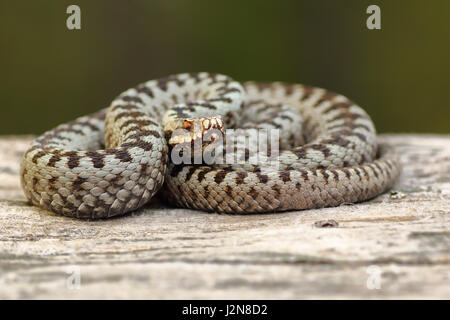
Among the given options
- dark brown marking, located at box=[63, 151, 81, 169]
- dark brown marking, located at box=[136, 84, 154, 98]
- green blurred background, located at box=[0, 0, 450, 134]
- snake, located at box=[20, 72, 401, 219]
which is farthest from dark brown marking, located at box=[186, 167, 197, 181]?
green blurred background, located at box=[0, 0, 450, 134]

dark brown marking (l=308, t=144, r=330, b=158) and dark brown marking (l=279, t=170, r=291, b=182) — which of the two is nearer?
dark brown marking (l=279, t=170, r=291, b=182)

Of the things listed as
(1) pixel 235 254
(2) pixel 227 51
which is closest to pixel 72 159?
(1) pixel 235 254

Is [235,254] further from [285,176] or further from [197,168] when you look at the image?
[197,168]

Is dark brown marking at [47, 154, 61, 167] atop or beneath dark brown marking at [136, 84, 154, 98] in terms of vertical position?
beneath

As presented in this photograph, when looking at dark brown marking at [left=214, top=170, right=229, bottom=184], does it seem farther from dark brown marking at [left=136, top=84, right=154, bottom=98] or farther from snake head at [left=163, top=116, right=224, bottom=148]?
dark brown marking at [left=136, top=84, right=154, bottom=98]

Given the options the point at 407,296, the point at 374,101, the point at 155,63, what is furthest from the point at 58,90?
→ the point at 407,296

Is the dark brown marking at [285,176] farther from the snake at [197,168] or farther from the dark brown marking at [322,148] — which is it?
the dark brown marking at [322,148]
